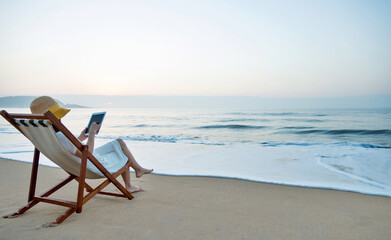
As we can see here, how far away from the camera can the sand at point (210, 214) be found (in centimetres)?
240

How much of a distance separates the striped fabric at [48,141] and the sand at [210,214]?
51cm

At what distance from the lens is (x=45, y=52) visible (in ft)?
49.5

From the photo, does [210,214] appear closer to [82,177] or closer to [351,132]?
[82,177]

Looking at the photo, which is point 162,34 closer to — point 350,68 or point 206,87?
point 206,87

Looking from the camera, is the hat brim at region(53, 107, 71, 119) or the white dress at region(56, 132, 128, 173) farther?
the white dress at region(56, 132, 128, 173)

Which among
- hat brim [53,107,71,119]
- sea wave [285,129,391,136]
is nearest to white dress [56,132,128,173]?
hat brim [53,107,71,119]

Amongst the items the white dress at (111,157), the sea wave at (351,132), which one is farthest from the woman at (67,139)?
the sea wave at (351,132)

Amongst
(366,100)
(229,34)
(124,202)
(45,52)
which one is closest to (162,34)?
(229,34)

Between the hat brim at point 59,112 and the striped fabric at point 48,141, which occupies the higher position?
the hat brim at point 59,112

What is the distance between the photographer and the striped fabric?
8.05ft

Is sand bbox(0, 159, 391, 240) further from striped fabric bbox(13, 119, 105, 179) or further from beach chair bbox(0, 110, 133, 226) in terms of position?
striped fabric bbox(13, 119, 105, 179)

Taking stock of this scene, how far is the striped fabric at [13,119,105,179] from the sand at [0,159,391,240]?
51 cm

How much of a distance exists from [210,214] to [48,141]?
1.64m

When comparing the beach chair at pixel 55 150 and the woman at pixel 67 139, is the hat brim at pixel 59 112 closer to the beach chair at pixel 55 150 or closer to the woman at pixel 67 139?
the woman at pixel 67 139
